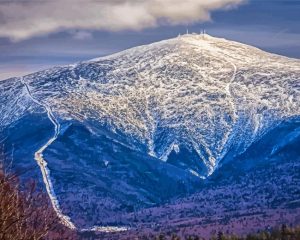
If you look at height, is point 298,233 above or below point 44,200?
below

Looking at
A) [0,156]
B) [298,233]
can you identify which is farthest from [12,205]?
[298,233]

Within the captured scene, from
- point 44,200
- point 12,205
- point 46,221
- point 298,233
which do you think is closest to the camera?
point 12,205

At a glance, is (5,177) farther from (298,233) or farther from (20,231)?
(298,233)

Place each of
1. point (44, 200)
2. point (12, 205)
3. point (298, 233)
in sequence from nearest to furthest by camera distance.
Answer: point (12, 205) < point (44, 200) < point (298, 233)

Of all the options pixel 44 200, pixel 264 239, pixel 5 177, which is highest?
pixel 5 177

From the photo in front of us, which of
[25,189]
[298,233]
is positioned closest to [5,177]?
[25,189]

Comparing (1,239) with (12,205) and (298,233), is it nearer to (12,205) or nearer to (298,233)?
(12,205)

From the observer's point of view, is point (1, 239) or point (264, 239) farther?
point (264, 239)

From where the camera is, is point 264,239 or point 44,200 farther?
point 264,239

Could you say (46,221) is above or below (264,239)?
above
